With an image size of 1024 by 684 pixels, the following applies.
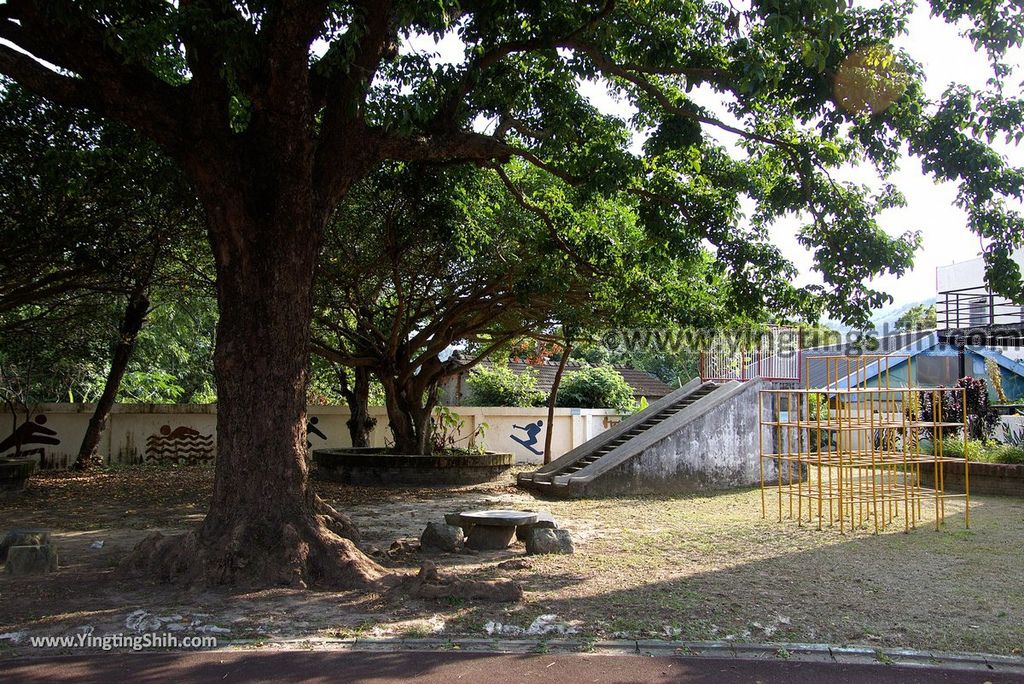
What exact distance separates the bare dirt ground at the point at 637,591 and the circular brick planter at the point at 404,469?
446 cm

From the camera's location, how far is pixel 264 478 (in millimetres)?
7652

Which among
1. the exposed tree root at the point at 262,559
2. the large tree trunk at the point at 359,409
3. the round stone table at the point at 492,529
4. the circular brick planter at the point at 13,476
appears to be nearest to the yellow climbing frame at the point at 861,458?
the round stone table at the point at 492,529

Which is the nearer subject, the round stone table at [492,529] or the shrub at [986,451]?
the round stone table at [492,529]

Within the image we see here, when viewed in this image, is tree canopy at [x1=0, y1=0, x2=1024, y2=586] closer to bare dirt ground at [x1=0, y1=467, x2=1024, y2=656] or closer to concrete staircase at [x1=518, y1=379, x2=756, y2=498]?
bare dirt ground at [x1=0, y1=467, x2=1024, y2=656]

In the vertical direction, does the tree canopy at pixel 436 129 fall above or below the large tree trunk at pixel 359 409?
above

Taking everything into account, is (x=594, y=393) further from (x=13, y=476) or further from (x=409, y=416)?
(x=13, y=476)

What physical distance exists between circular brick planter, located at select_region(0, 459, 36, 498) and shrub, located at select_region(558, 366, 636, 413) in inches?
576

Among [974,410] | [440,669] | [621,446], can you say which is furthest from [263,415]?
[974,410]

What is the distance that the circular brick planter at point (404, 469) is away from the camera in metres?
16.9

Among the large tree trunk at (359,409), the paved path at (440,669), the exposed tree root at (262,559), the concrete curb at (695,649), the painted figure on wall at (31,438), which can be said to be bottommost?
the paved path at (440,669)

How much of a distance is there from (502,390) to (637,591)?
17159mm

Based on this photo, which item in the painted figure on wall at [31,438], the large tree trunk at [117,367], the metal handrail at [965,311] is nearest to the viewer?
the large tree trunk at [117,367]

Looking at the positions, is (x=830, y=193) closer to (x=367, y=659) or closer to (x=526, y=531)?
(x=526, y=531)

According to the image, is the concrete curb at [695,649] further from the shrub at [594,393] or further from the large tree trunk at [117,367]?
the shrub at [594,393]
